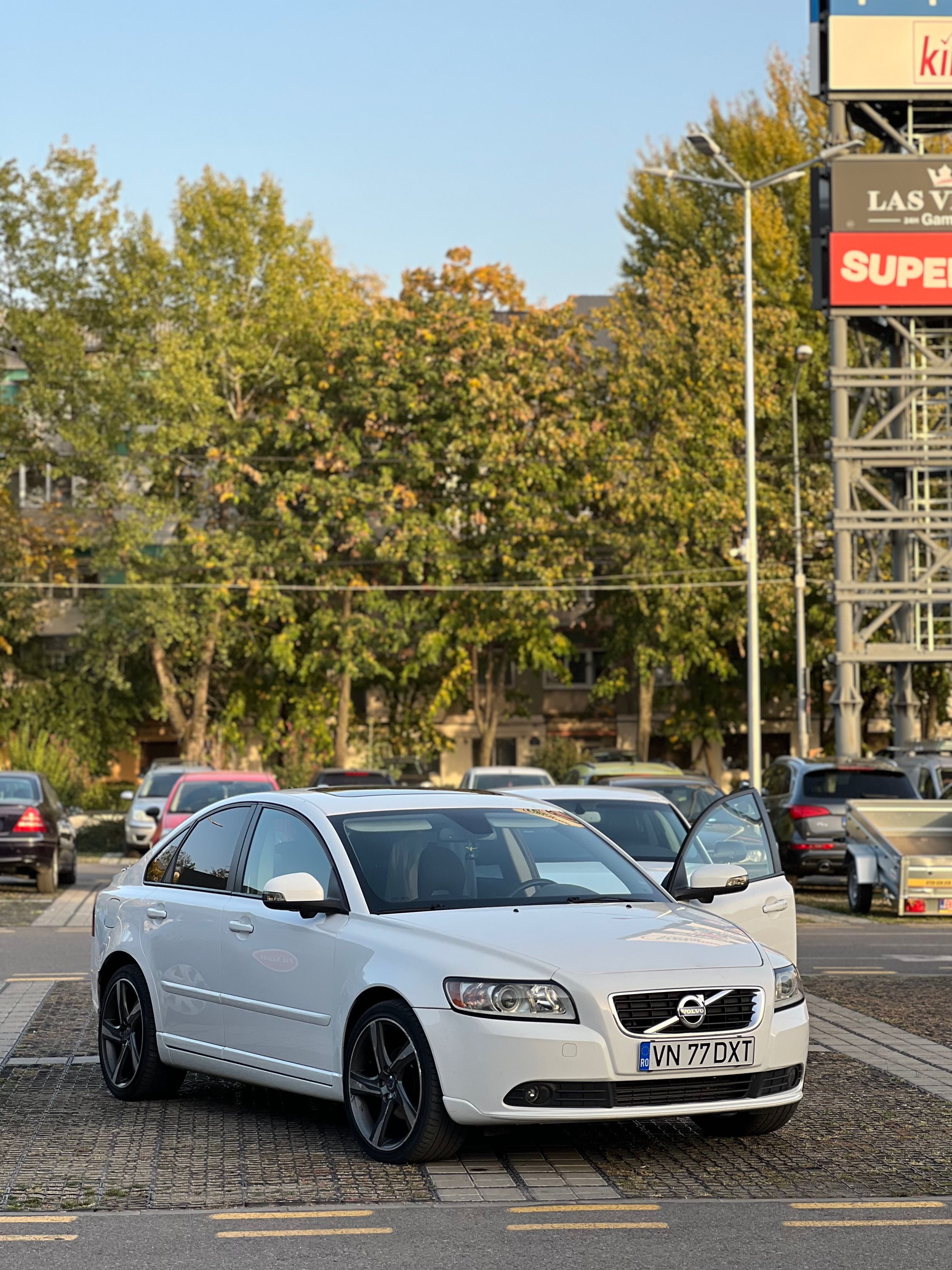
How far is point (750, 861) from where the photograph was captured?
1109 cm

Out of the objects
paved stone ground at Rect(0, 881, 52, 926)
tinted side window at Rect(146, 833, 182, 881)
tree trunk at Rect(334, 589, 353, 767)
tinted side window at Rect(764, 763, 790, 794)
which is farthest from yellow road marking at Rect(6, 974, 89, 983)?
tree trunk at Rect(334, 589, 353, 767)

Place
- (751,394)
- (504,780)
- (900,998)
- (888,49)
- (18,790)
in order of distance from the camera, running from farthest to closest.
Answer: (888,49) < (751,394) < (504,780) < (18,790) < (900,998)

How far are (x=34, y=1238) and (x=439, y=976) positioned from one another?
5.88 feet

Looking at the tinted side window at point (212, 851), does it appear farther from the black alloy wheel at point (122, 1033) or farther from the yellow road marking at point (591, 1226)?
the yellow road marking at point (591, 1226)

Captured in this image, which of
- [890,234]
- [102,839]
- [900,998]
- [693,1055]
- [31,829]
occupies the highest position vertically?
[890,234]

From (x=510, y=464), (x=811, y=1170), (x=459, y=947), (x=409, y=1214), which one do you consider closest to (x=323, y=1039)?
(x=459, y=947)

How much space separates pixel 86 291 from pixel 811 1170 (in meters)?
51.5

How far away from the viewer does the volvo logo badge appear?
735cm

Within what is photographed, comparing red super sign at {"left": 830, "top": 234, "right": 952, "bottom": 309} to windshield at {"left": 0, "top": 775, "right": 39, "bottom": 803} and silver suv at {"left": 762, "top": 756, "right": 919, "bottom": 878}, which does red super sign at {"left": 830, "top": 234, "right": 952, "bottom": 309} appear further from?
windshield at {"left": 0, "top": 775, "right": 39, "bottom": 803}

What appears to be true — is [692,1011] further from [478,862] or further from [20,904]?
[20,904]

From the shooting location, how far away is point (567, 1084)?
723 centimetres

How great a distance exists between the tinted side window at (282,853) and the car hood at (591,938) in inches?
26.8

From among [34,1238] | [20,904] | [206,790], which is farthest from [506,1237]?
[206,790]

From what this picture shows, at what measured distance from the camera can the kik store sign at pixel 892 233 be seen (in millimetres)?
35438
